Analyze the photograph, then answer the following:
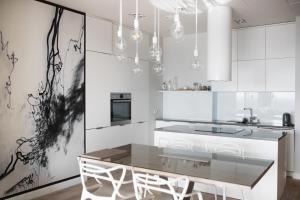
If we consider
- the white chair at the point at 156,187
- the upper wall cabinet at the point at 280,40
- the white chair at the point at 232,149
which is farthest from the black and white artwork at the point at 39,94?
the upper wall cabinet at the point at 280,40

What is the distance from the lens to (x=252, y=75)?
5285 mm

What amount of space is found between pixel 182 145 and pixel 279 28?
292 cm

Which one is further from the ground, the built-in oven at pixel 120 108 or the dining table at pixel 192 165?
the built-in oven at pixel 120 108

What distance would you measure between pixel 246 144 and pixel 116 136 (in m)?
2.42

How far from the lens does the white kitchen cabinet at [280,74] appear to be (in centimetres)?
493

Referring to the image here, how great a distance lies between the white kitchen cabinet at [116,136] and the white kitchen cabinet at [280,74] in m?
2.59

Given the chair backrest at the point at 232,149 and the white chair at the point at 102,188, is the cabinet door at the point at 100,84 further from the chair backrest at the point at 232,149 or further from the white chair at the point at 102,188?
the chair backrest at the point at 232,149

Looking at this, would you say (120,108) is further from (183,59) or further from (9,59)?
(9,59)

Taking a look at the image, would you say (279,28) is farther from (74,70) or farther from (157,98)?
(74,70)

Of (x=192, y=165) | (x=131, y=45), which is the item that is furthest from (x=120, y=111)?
(x=192, y=165)

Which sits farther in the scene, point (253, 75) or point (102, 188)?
point (253, 75)

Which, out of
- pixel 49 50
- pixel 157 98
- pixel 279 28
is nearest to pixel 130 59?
pixel 157 98

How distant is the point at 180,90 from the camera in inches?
235

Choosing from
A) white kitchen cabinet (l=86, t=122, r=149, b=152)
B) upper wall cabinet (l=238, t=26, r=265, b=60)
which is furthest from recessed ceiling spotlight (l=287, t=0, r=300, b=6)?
white kitchen cabinet (l=86, t=122, r=149, b=152)
